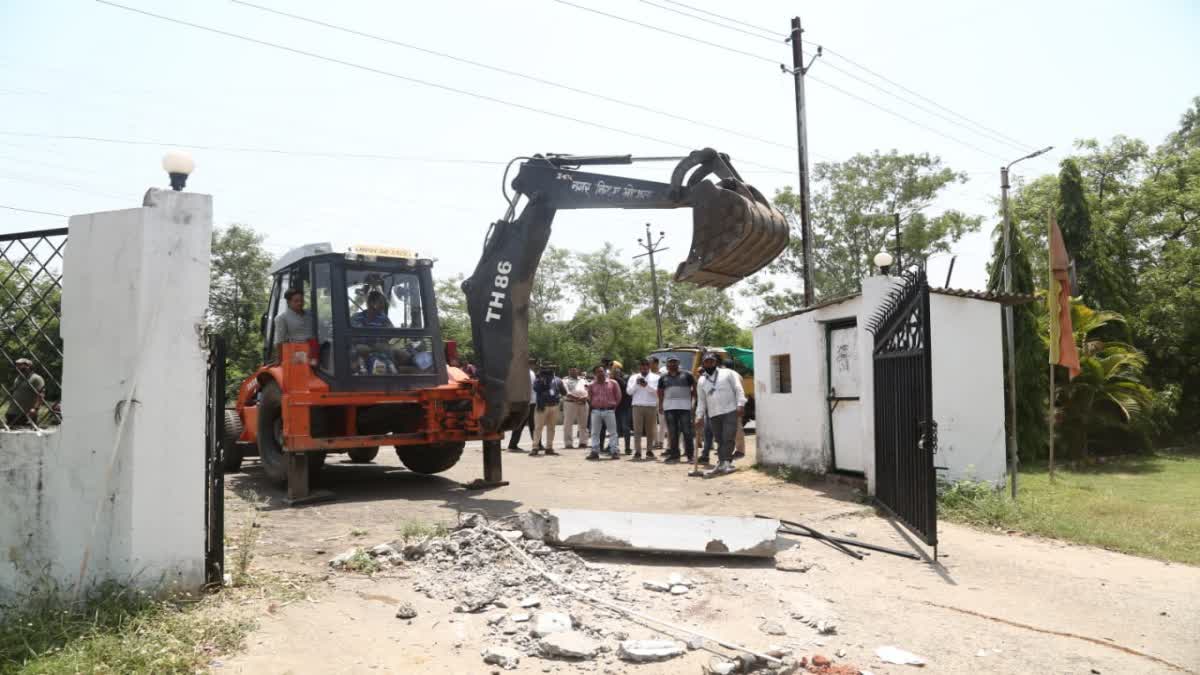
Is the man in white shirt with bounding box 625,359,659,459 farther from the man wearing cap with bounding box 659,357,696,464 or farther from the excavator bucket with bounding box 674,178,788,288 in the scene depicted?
the excavator bucket with bounding box 674,178,788,288

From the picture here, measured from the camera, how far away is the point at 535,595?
4988 mm

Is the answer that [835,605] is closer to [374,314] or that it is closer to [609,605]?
[609,605]

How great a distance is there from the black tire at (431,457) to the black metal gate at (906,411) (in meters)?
5.10

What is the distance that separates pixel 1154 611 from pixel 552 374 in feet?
34.4

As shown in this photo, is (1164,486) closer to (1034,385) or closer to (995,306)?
(1034,385)

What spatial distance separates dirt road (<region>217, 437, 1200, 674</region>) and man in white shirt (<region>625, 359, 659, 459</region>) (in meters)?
5.57

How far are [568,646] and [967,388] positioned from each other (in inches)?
278

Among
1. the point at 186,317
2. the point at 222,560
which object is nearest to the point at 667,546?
the point at 222,560

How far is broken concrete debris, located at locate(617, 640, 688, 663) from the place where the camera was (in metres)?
4.06

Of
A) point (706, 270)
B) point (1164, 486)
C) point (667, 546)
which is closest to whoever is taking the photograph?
point (667, 546)

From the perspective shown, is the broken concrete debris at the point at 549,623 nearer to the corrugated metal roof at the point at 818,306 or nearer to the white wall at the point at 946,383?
the white wall at the point at 946,383

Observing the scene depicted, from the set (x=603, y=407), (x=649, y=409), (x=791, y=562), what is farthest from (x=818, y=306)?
(x=791, y=562)

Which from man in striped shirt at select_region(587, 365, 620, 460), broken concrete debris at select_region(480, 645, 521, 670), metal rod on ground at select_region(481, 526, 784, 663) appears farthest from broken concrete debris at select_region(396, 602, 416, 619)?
man in striped shirt at select_region(587, 365, 620, 460)

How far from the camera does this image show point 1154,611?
16.5 ft
